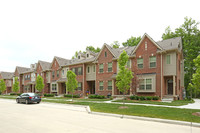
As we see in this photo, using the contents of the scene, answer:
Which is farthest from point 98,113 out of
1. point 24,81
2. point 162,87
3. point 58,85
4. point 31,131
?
point 24,81

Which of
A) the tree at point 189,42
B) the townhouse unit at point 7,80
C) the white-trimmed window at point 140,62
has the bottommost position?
the townhouse unit at point 7,80

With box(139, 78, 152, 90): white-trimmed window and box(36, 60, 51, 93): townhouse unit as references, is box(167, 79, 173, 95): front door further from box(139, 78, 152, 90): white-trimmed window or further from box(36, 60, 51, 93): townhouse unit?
box(36, 60, 51, 93): townhouse unit

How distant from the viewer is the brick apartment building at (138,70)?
790 inches

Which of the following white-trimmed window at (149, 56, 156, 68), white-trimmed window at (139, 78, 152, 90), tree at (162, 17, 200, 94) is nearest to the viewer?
white-trimmed window at (139, 78, 152, 90)

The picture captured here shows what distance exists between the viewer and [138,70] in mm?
22219

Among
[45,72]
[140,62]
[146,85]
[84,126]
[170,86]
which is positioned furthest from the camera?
[45,72]

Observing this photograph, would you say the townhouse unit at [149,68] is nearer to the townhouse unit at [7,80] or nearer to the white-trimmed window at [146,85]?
the white-trimmed window at [146,85]

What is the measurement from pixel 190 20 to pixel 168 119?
31975 millimetres

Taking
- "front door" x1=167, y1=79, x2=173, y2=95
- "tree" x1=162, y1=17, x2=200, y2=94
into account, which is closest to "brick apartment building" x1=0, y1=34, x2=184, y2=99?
"front door" x1=167, y1=79, x2=173, y2=95

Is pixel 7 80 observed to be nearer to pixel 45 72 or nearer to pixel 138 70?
pixel 45 72

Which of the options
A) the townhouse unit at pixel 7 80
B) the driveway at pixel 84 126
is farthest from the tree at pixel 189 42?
the townhouse unit at pixel 7 80

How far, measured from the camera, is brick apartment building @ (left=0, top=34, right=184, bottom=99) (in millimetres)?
20078

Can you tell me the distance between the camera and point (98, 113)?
38.7 ft

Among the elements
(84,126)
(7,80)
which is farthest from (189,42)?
(7,80)
